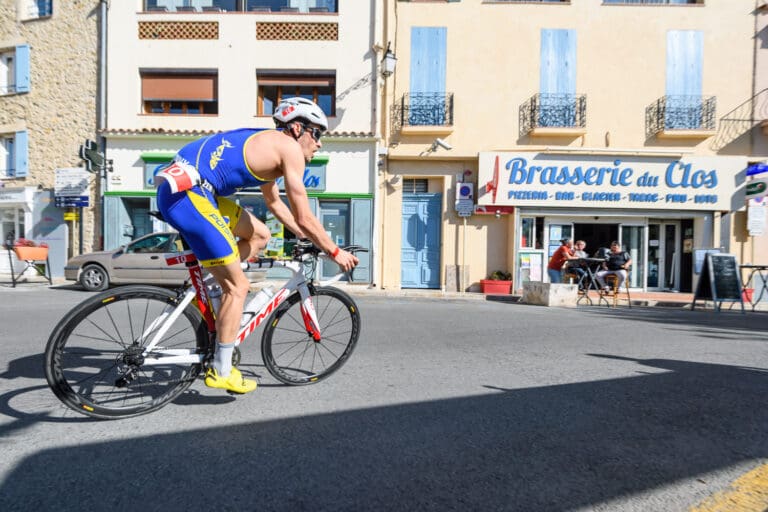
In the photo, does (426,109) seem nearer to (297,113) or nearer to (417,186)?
(417,186)

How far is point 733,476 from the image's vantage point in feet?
6.15

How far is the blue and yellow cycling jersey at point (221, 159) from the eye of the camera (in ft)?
8.01

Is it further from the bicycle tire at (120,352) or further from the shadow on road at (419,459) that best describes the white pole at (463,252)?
the bicycle tire at (120,352)

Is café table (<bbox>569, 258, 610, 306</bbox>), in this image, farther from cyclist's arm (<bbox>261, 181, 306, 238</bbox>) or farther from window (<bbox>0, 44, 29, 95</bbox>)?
window (<bbox>0, 44, 29, 95</bbox>)

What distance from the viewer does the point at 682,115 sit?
13.8 metres

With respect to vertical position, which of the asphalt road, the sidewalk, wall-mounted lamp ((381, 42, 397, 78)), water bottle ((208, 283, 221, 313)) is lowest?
the sidewalk

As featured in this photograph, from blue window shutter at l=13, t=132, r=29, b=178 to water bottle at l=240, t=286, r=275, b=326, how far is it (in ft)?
53.8

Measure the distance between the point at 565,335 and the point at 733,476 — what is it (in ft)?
11.5

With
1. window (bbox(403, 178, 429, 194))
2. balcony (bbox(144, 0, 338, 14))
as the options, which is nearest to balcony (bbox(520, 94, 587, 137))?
window (bbox(403, 178, 429, 194))

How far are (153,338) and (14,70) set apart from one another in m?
18.1

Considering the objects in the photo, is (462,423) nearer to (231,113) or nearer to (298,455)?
(298,455)

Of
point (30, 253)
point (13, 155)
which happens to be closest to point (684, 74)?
point (30, 253)

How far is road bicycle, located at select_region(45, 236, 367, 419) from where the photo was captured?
2316 mm

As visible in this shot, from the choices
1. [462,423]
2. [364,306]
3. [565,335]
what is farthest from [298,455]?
[364,306]
